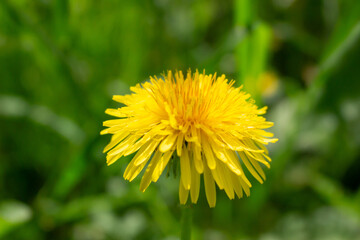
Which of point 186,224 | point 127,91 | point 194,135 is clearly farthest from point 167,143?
point 127,91

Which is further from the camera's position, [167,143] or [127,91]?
[127,91]

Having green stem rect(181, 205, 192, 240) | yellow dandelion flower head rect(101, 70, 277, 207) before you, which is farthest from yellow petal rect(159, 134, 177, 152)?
green stem rect(181, 205, 192, 240)

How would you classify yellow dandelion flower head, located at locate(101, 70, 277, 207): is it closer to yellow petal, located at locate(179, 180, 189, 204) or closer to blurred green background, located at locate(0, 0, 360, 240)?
yellow petal, located at locate(179, 180, 189, 204)

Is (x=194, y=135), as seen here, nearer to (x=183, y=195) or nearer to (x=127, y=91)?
(x=183, y=195)

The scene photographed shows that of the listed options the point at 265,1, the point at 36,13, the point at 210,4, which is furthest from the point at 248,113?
the point at 210,4

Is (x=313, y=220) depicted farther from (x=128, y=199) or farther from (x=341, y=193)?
(x=128, y=199)

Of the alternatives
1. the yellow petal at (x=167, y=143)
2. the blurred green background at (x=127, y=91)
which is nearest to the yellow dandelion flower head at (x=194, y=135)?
the yellow petal at (x=167, y=143)

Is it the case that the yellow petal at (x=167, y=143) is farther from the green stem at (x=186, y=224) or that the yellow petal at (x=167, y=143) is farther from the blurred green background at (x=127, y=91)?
the blurred green background at (x=127, y=91)
